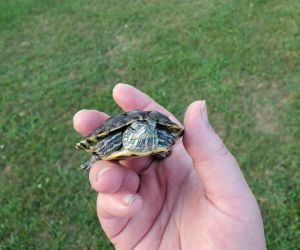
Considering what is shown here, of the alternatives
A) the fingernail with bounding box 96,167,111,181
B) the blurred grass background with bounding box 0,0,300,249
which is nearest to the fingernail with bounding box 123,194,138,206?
the fingernail with bounding box 96,167,111,181

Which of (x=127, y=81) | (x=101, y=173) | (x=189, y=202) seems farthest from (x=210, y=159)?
(x=127, y=81)

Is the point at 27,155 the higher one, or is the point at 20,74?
the point at 20,74

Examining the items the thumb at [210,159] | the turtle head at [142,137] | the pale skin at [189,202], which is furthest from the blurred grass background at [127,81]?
the turtle head at [142,137]

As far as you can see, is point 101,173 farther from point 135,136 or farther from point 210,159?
point 210,159

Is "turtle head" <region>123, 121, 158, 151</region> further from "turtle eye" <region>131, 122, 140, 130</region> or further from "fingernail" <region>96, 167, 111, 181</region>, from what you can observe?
"fingernail" <region>96, 167, 111, 181</region>

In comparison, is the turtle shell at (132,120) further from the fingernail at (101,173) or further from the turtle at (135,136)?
the fingernail at (101,173)

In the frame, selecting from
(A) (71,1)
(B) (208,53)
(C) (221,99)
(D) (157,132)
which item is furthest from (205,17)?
(D) (157,132)

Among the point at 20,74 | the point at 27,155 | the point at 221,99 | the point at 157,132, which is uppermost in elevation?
the point at 157,132

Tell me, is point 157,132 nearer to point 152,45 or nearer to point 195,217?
point 195,217
